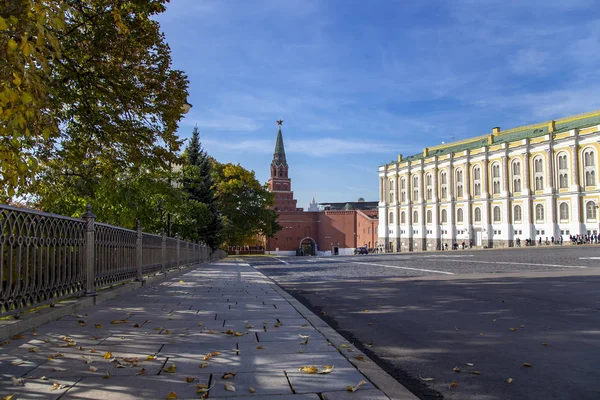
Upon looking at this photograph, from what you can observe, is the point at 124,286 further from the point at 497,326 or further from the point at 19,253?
the point at 497,326

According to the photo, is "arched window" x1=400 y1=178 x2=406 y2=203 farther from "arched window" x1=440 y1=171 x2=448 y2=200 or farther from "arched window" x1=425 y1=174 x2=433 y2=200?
"arched window" x1=440 y1=171 x2=448 y2=200

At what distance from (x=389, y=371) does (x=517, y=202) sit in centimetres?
7719

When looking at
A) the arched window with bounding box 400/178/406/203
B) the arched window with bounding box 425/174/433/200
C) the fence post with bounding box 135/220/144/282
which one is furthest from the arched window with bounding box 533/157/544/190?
the fence post with bounding box 135/220/144/282

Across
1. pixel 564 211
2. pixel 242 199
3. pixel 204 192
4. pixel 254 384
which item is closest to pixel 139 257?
pixel 254 384

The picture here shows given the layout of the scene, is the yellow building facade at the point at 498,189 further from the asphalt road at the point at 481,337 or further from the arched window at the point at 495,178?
the asphalt road at the point at 481,337

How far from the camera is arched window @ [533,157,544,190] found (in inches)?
2803

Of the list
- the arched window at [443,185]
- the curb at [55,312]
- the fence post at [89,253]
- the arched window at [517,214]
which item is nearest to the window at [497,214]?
the arched window at [517,214]

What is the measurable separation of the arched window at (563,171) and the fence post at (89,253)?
236 feet

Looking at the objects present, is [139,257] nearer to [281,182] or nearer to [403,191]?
[403,191]

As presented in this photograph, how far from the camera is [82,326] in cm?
599

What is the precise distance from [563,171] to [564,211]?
5599mm

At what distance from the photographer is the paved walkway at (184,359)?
3488mm

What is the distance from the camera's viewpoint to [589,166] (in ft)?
212

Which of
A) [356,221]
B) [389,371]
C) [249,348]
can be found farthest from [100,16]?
[356,221]
